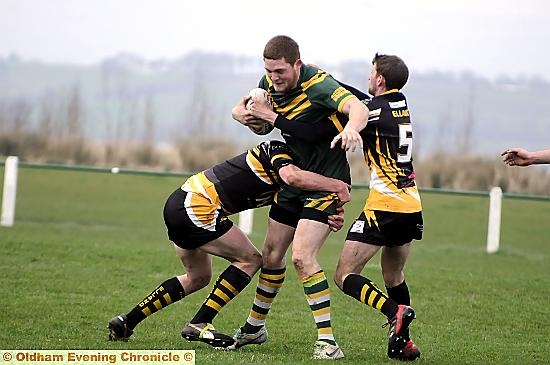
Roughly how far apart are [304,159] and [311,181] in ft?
1.02

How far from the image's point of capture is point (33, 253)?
14914 millimetres

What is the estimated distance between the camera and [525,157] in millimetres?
8602

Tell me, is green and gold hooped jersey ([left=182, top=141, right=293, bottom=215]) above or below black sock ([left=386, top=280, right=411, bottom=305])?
above

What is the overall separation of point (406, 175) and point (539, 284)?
20.6ft

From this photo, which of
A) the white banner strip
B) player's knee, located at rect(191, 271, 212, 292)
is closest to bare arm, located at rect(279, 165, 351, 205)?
player's knee, located at rect(191, 271, 212, 292)

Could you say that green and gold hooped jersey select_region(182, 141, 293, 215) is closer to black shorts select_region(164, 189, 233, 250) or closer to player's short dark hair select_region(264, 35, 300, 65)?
black shorts select_region(164, 189, 233, 250)

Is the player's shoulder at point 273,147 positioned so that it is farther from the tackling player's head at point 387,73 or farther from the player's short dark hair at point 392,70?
the player's short dark hair at point 392,70

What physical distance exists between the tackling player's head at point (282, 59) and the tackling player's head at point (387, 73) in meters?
0.59

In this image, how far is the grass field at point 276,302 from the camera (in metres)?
9.07

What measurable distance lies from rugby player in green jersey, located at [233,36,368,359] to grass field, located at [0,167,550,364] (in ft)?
1.58

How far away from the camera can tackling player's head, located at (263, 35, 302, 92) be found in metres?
8.41

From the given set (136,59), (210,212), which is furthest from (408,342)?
(136,59)

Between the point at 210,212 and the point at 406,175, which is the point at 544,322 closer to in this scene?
the point at 406,175

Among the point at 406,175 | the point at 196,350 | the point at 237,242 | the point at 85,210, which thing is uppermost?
the point at 406,175
